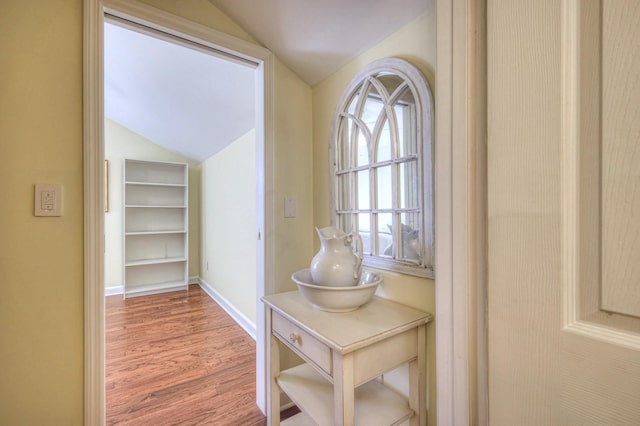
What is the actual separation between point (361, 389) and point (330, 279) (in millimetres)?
528

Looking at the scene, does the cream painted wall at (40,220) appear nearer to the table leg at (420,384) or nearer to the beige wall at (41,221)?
the beige wall at (41,221)

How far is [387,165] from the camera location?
119cm

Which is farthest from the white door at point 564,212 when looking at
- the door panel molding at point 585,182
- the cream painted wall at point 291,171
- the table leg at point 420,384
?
the cream painted wall at point 291,171

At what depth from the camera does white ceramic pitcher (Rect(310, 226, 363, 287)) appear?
105 centimetres

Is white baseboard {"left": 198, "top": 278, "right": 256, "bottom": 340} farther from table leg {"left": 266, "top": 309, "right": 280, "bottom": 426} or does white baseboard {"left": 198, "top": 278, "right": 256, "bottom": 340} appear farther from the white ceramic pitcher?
the white ceramic pitcher

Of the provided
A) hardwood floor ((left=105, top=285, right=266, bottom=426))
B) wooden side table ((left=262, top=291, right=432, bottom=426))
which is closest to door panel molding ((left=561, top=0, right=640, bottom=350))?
wooden side table ((left=262, top=291, right=432, bottom=426))

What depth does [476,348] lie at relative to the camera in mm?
578

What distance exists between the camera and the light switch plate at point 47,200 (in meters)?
0.98

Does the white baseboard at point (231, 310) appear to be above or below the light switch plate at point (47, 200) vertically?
below

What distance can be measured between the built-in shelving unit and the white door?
428cm

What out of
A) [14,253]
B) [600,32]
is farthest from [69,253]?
[600,32]

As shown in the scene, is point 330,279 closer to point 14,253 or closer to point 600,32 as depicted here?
point 600,32

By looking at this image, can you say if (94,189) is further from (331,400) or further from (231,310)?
(231,310)

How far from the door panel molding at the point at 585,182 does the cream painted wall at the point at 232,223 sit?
2.17m
